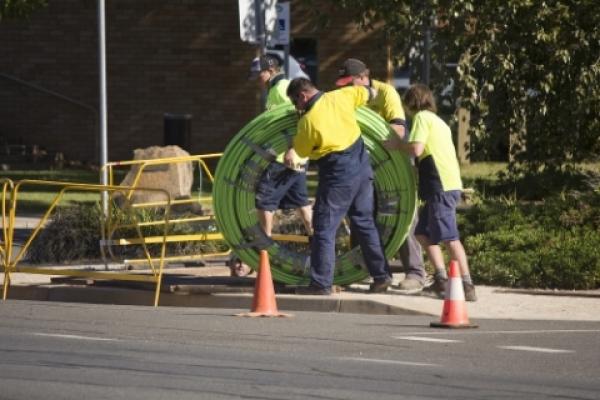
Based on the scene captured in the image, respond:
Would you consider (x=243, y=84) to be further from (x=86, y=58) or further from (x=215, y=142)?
(x=86, y=58)

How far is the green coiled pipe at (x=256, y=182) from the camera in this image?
45.4ft

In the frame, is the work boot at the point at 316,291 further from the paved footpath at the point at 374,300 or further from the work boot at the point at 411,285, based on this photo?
the work boot at the point at 411,285

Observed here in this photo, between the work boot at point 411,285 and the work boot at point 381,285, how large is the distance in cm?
19

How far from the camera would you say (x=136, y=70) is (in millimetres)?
30078

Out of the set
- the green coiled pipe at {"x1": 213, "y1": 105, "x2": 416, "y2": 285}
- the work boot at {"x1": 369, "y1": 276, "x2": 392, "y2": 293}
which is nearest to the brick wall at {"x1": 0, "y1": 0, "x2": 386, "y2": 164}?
the green coiled pipe at {"x1": 213, "y1": 105, "x2": 416, "y2": 285}

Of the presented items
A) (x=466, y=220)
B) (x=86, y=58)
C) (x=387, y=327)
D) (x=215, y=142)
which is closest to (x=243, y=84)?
(x=215, y=142)

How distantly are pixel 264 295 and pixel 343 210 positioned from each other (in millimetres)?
1339

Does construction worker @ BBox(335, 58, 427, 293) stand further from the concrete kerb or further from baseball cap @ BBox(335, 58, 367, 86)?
the concrete kerb

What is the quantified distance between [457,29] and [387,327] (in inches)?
323

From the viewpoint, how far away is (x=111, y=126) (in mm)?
30156

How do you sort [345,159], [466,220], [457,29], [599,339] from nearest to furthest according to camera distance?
[599,339]
[345,159]
[466,220]
[457,29]

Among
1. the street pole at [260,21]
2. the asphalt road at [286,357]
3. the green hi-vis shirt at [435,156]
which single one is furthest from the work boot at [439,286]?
the street pole at [260,21]

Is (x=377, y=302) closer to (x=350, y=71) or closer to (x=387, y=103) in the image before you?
(x=387, y=103)

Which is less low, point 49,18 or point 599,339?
point 49,18
